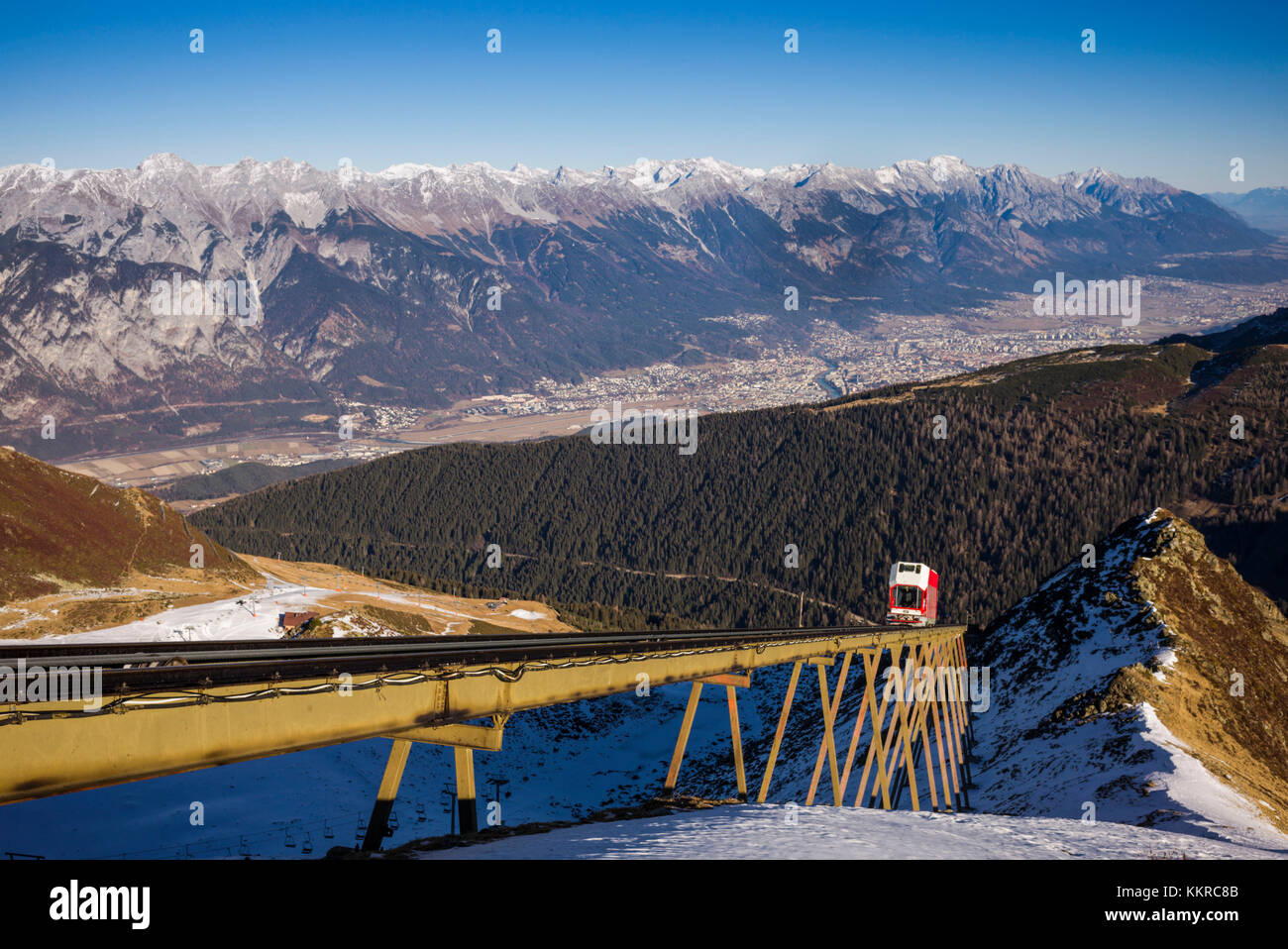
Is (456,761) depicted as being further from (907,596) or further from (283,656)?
(907,596)

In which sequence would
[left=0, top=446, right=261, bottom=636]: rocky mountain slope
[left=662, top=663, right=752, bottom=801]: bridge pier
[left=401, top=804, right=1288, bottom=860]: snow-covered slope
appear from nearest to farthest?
[left=401, top=804, right=1288, bottom=860]: snow-covered slope < [left=662, top=663, right=752, bottom=801]: bridge pier < [left=0, top=446, right=261, bottom=636]: rocky mountain slope

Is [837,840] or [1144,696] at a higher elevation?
[837,840]

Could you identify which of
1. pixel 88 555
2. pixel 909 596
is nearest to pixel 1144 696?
pixel 909 596

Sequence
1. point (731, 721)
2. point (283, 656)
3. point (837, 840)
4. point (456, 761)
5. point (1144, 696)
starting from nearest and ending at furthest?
point (456, 761) < point (837, 840) < point (283, 656) < point (731, 721) < point (1144, 696)

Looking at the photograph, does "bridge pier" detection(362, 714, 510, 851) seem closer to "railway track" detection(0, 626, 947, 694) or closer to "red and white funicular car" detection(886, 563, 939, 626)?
"railway track" detection(0, 626, 947, 694)

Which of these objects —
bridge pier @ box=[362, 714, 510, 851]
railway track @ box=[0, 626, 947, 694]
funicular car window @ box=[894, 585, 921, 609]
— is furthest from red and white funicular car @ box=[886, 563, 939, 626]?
bridge pier @ box=[362, 714, 510, 851]

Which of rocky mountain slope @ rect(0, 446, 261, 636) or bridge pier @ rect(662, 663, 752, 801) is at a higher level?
bridge pier @ rect(662, 663, 752, 801)

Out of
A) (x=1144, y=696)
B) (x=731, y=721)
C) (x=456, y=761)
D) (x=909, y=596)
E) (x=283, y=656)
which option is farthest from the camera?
(x=909, y=596)

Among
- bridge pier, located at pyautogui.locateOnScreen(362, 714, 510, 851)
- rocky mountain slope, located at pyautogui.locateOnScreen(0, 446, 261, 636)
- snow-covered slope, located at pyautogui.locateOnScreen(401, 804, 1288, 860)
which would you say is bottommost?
rocky mountain slope, located at pyautogui.locateOnScreen(0, 446, 261, 636)

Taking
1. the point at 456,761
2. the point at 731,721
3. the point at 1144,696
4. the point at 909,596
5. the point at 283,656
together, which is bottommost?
the point at 1144,696
